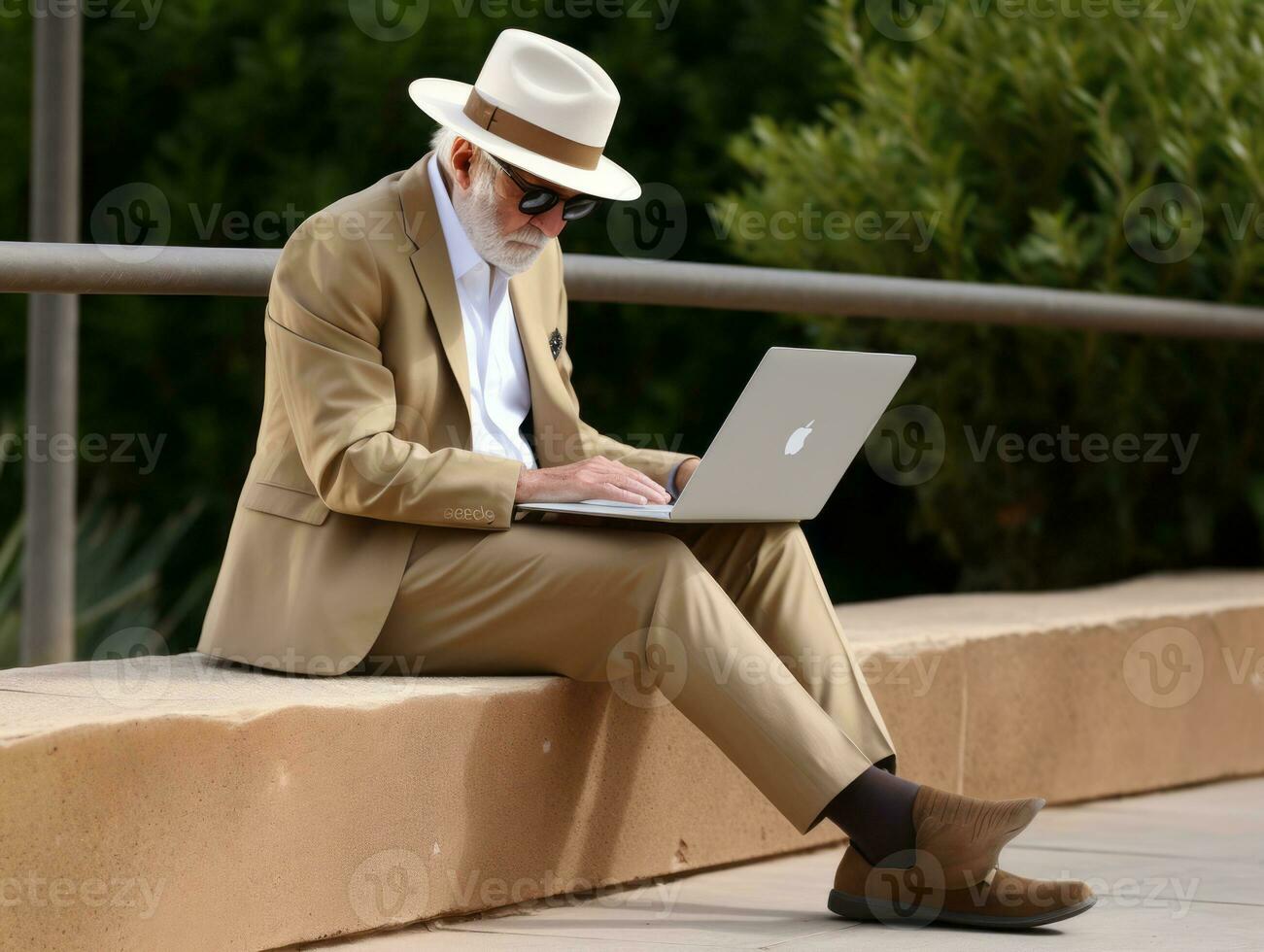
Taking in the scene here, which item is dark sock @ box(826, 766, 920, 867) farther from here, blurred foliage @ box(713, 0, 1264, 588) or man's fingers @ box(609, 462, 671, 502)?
blurred foliage @ box(713, 0, 1264, 588)

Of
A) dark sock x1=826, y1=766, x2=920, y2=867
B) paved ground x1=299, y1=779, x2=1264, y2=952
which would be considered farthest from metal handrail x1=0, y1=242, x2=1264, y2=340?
dark sock x1=826, y1=766, x2=920, y2=867

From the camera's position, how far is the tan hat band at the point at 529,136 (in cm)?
362

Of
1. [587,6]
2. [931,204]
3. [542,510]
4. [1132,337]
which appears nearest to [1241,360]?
[1132,337]

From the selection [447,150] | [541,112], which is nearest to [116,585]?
[447,150]

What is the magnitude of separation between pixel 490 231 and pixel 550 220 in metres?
0.11

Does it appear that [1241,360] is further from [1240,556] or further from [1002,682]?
[1002,682]

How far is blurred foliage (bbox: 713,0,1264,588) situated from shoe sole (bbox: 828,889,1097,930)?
108 inches

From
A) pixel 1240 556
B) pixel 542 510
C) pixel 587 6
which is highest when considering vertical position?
pixel 542 510

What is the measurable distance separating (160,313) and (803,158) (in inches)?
103

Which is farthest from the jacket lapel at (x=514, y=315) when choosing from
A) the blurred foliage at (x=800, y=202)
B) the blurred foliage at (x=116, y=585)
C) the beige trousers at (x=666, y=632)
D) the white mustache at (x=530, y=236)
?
the blurred foliage at (x=800, y=202)

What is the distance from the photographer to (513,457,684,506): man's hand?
3428 millimetres

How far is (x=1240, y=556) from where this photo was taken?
6348 millimetres

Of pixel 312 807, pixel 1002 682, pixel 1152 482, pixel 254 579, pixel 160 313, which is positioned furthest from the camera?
pixel 160 313

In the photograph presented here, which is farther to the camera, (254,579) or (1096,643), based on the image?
(1096,643)
